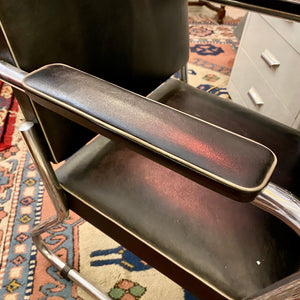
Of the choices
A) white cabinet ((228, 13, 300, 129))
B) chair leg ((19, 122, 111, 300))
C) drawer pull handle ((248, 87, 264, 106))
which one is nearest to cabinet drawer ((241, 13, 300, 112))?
white cabinet ((228, 13, 300, 129))

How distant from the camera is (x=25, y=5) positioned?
1.35ft

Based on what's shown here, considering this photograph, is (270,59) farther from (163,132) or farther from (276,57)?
(163,132)

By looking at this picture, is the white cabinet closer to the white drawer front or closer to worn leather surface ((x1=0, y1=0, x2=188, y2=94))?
the white drawer front

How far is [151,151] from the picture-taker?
1.08ft

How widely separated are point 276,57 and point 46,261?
130cm

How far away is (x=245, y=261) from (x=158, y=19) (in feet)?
1.92

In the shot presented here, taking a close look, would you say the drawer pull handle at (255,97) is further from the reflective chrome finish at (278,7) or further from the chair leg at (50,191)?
the chair leg at (50,191)

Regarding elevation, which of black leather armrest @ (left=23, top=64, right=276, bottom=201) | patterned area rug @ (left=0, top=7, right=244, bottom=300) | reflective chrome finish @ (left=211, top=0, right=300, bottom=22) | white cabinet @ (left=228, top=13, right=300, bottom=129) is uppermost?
reflective chrome finish @ (left=211, top=0, right=300, bottom=22)

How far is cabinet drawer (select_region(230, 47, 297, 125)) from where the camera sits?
1.26 metres

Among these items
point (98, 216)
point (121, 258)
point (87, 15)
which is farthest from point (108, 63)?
point (121, 258)

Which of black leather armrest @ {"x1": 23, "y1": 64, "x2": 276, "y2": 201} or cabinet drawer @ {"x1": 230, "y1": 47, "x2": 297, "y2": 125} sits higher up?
black leather armrest @ {"x1": 23, "y1": 64, "x2": 276, "y2": 201}

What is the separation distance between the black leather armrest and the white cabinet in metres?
0.98

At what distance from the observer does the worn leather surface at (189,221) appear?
0.48 meters

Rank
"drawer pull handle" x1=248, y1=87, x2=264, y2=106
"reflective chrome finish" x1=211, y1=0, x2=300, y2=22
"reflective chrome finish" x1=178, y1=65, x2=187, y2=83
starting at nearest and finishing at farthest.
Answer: "reflective chrome finish" x1=211, y1=0, x2=300, y2=22 < "reflective chrome finish" x1=178, y1=65, x2=187, y2=83 < "drawer pull handle" x1=248, y1=87, x2=264, y2=106
